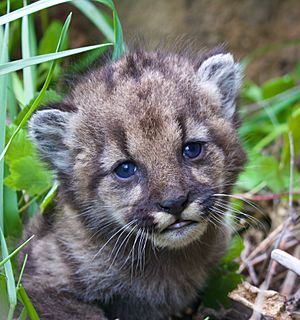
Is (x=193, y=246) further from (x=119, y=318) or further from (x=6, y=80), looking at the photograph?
(x=6, y=80)

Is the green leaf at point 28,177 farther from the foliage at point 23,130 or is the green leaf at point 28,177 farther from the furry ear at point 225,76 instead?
the furry ear at point 225,76

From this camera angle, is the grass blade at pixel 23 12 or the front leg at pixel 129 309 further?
the front leg at pixel 129 309

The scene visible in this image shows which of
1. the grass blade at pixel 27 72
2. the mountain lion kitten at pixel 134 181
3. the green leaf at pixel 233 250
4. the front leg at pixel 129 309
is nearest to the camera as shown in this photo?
the mountain lion kitten at pixel 134 181

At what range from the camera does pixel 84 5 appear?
584cm

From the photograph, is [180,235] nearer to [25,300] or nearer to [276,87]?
[25,300]

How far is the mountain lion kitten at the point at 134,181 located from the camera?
4172 millimetres

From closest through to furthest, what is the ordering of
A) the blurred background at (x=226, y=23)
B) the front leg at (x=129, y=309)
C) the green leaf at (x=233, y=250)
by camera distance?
1. the front leg at (x=129, y=309)
2. the green leaf at (x=233, y=250)
3. the blurred background at (x=226, y=23)

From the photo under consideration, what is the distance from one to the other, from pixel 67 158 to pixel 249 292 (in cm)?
137

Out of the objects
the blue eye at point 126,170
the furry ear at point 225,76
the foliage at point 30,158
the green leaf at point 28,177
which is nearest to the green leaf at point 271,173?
the foliage at point 30,158

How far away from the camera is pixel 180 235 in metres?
4.17

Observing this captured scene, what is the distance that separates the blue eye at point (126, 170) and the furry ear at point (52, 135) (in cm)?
45

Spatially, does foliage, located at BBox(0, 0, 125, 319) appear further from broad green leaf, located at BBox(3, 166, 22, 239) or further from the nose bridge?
the nose bridge

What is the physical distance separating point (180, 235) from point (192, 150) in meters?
0.48

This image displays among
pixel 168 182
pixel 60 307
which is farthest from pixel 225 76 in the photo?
pixel 60 307
